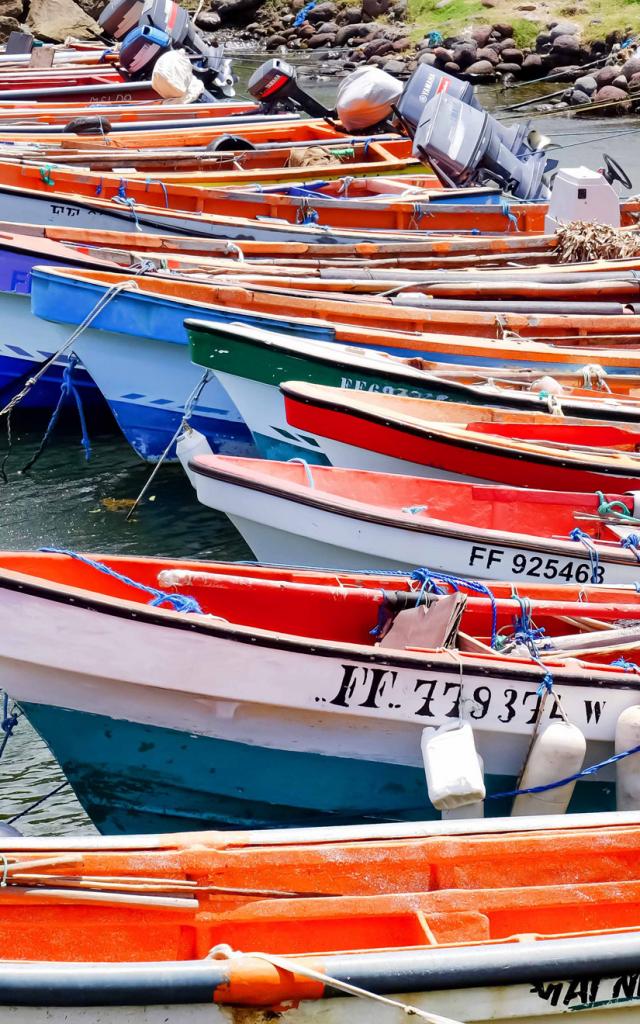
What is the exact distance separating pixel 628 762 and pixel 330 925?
1640mm

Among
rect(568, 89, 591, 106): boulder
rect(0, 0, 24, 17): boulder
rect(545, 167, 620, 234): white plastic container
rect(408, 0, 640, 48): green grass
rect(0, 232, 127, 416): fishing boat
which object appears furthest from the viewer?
rect(0, 0, 24, 17): boulder

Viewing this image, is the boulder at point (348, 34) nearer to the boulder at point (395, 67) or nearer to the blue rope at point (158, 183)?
the boulder at point (395, 67)

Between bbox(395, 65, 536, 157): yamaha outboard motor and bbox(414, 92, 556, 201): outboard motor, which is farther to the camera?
bbox(395, 65, 536, 157): yamaha outboard motor

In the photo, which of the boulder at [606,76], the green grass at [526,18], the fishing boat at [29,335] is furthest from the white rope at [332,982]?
the green grass at [526,18]

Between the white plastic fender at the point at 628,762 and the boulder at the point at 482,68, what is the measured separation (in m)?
29.9

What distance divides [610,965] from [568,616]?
2.46 m

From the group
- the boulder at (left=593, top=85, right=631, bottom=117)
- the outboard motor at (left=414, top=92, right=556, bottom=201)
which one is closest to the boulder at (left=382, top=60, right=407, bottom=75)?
the boulder at (left=593, top=85, right=631, bottom=117)

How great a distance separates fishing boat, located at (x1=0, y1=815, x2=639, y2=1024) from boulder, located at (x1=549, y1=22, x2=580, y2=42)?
3162cm

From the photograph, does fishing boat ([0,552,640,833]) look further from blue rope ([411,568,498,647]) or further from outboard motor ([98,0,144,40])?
outboard motor ([98,0,144,40])

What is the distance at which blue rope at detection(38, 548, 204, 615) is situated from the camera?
5.30 m

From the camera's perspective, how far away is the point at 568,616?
602 cm

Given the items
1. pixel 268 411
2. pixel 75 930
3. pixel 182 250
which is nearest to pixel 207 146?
pixel 182 250

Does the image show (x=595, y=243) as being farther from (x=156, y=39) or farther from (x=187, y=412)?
(x=156, y=39)

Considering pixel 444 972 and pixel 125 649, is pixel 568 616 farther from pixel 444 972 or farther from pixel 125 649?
pixel 444 972
